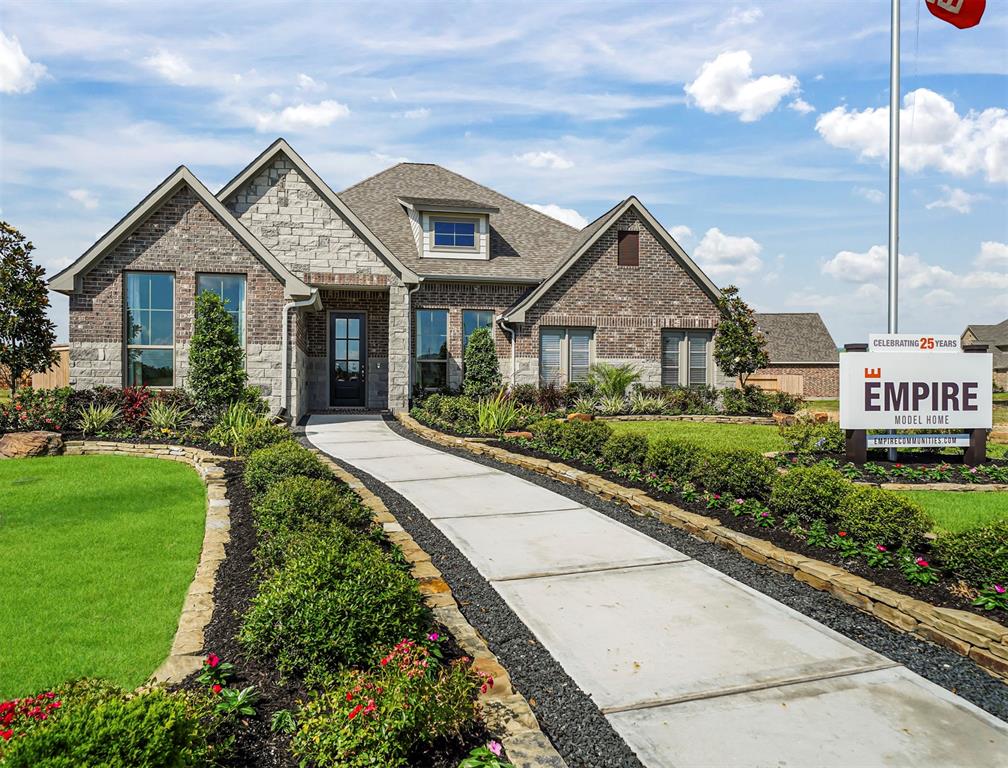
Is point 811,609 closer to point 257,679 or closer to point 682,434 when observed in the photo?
point 257,679

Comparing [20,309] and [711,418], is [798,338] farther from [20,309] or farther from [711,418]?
[20,309]

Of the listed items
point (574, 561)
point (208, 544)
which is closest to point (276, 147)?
point (208, 544)

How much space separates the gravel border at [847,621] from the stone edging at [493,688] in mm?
233

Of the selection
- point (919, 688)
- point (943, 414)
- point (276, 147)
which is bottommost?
point (919, 688)

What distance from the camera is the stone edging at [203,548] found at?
3.56m

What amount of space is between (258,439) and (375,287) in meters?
8.22

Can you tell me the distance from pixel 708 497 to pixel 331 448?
723 cm

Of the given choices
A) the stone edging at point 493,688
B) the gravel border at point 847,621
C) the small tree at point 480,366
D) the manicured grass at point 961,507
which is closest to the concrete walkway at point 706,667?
the gravel border at point 847,621

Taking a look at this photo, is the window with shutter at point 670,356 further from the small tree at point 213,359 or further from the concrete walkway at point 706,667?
the concrete walkway at point 706,667

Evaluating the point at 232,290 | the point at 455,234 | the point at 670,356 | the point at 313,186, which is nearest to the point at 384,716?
the point at 232,290

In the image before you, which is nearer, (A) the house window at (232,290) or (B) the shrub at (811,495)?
(B) the shrub at (811,495)

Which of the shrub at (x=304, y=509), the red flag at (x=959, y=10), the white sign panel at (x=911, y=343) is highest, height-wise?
the red flag at (x=959, y=10)

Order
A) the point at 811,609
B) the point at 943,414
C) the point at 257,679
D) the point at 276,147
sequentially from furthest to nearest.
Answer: the point at 276,147 → the point at 943,414 → the point at 811,609 → the point at 257,679

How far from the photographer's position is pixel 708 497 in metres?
7.10
